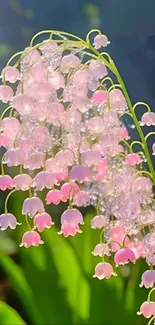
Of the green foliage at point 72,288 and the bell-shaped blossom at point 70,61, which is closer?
the bell-shaped blossom at point 70,61

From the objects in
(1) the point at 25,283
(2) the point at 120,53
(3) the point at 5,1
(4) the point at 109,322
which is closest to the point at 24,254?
(1) the point at 25,283

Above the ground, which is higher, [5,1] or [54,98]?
[5,1]

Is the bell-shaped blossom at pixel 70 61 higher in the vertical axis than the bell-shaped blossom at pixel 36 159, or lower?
higher

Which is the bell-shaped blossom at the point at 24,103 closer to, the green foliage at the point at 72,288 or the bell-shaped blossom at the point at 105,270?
the bell-shaped blossom at the point at 105,270

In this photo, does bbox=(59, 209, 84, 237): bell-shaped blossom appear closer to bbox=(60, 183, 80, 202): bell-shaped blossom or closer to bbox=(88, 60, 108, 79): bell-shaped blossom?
bbox=(60, 183, 80, 202): bell-shaped blossom

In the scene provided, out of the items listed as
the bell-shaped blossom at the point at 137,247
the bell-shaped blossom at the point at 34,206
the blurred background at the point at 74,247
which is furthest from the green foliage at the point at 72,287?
the bell-shaped blossom at the point at 34,206

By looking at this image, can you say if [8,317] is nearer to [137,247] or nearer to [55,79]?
[137,247]

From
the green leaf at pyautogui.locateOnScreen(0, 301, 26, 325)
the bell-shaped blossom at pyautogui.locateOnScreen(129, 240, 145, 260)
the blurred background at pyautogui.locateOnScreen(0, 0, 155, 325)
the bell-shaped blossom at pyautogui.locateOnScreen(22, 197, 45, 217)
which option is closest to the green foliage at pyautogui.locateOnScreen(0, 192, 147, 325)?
the blurred background at pyautogui.locateOnScreen(0, 0, 155, 325)

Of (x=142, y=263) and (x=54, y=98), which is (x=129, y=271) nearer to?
(x=142, y=263)
